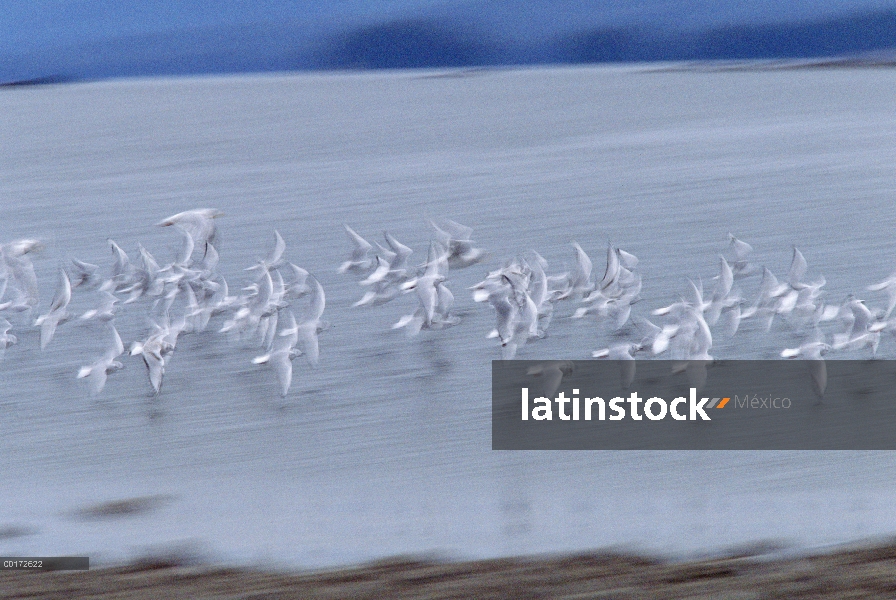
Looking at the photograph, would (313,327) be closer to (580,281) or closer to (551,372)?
(551,372)

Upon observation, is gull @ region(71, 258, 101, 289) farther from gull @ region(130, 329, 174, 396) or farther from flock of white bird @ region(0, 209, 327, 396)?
gull @ region(130, 329, 174, 396)

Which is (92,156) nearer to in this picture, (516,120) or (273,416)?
(516,120)

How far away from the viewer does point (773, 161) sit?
12.0 m

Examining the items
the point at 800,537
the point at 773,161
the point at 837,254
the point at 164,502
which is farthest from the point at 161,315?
the point at 773,161

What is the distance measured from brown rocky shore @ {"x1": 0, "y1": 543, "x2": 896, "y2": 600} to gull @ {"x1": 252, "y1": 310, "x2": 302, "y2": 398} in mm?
1583

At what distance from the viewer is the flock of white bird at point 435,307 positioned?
420cm

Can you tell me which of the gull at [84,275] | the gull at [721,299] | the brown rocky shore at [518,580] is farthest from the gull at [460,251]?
the brown rocky shore at [518,580]

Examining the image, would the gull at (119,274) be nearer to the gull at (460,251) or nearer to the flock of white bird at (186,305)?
the flock of white bird at (186,305)

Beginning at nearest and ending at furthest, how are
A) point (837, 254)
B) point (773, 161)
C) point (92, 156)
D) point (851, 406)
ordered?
point (851, 406) → point (837, 254) → point (773, 161) → point (92, 156)

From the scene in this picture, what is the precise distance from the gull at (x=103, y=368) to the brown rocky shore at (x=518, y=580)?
177cm

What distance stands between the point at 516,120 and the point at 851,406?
46.9 feet

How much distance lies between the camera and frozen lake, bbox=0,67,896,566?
2934mm

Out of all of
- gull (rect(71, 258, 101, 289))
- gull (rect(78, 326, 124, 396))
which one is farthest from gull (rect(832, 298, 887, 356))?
gull (rect(71, 258, 101, 289))

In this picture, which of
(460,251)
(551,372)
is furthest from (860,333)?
(460,251)
